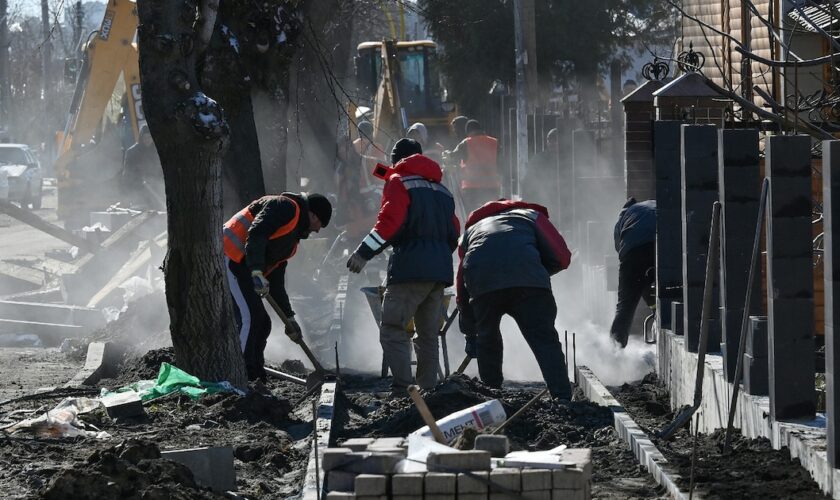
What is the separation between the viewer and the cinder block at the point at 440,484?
5516mm

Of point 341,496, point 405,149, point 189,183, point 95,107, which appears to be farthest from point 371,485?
point 95,107

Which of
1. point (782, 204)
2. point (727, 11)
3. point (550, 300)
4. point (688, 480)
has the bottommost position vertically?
point (688, 480)

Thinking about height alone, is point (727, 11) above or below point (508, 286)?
above

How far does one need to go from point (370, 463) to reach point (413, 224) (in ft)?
15.7

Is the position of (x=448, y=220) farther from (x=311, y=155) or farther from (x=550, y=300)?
(x=311, y=155)

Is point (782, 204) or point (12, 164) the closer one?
point (782, 204)

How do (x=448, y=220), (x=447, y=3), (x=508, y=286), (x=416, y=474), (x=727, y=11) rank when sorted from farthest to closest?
(x=447, y=3), (x=727, y=11), (x=448, y=220), (x=508, y=286), (x=416, y=474)

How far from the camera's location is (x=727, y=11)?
16562 millimetres

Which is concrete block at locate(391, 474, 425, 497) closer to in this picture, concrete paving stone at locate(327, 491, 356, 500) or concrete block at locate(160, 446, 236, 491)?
concrete paving stone at locate(327, 491, 356, 500)

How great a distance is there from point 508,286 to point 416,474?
4.10m

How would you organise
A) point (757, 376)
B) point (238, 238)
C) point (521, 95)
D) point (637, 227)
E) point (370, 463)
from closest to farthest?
point (370, 463) → point (757, 376) → point (238, 238) → point (637, 227) → point (521, 95)

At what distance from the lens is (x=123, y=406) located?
28.7ft

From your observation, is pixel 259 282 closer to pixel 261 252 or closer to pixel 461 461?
pixel 261 252

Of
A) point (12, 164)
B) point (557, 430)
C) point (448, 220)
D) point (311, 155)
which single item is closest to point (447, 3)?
point (311, 155)
